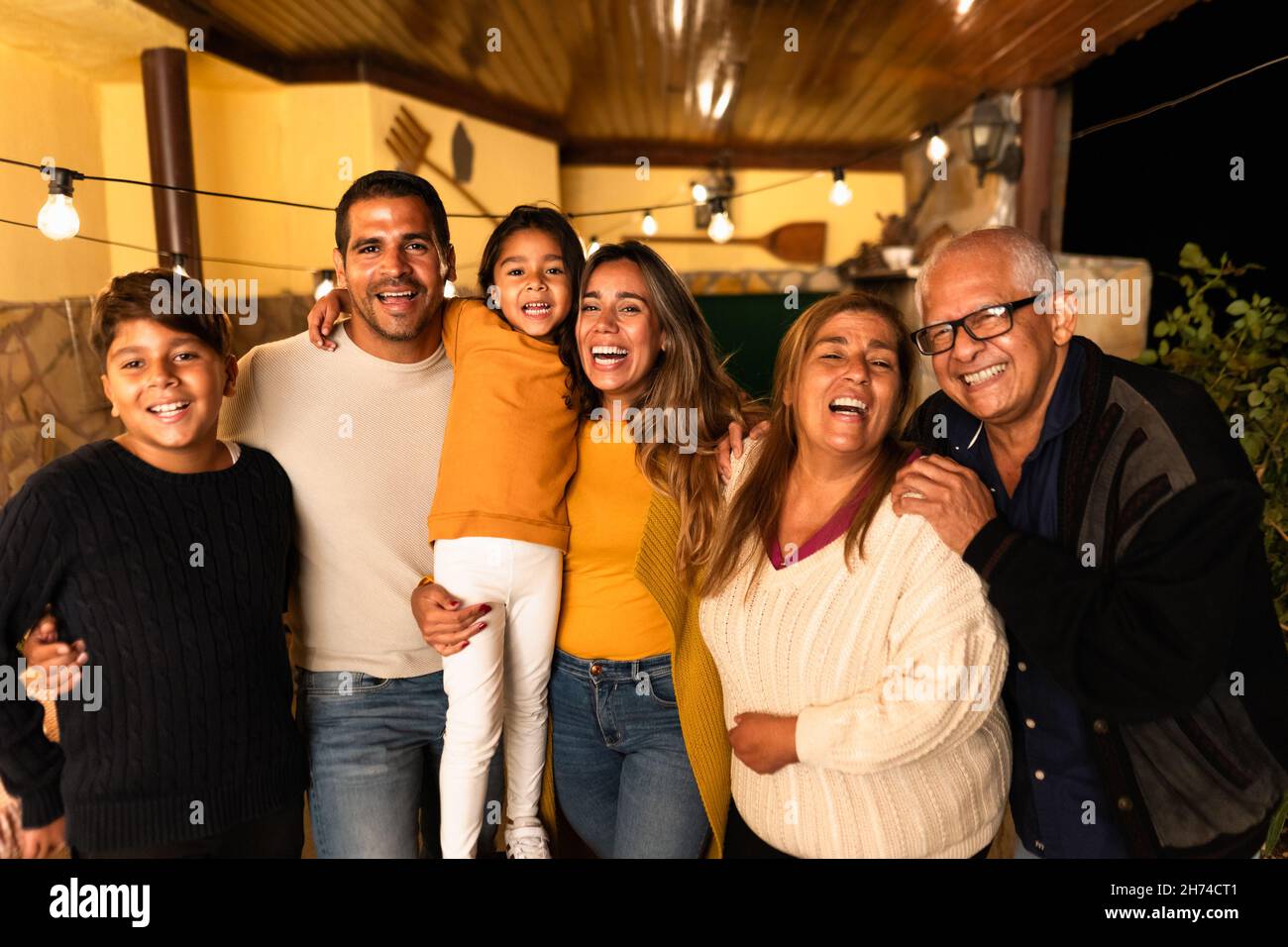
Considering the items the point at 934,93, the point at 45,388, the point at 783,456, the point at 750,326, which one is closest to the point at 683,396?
the point at 783,456

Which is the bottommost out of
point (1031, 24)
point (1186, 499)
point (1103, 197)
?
point (1186, 499)

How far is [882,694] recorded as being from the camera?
4.68ft

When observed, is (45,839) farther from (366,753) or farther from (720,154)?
(720,154)

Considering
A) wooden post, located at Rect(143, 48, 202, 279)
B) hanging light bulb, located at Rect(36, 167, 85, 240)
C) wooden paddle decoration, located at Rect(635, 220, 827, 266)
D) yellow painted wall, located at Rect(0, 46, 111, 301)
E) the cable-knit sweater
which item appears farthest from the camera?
wooden paddle decoration, located at Rect(635, 220, 827, 266)

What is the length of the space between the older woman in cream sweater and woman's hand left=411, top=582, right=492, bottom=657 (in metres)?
0.47

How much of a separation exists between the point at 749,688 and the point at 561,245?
107 centimetres

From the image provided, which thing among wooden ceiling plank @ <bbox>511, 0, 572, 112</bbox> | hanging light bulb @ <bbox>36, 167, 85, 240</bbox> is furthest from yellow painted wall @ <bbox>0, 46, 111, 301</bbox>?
wooden ceiling plank @ <bbox>511, 0, 572, 112</bbox>

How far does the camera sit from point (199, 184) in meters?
5.28

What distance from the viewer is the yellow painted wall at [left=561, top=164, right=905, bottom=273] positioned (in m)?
8.99

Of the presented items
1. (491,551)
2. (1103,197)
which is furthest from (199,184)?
(1103,197)

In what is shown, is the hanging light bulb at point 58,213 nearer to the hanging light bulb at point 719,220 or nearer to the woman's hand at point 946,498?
the woman's hand at point 946,498

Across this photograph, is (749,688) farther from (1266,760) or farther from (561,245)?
(561,245)

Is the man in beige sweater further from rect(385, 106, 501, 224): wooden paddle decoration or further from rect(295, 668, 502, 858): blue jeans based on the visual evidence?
rect(385, 106, 501, 224): wooden paddle decoration

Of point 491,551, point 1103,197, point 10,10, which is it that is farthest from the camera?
point 1103,197
